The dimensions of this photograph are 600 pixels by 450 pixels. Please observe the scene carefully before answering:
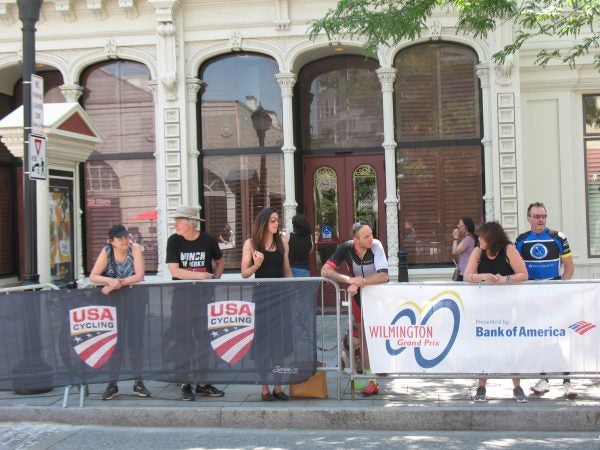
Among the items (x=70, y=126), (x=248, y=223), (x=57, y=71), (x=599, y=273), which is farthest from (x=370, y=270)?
(x=57, y=71)

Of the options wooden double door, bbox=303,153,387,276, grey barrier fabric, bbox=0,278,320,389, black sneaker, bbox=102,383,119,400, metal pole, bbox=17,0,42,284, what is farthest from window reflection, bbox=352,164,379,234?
black sneaker, bbox=102,383,119,400

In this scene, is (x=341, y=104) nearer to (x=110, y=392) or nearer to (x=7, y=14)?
(x=7, y=14)

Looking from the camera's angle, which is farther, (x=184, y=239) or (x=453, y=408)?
(x=184, y=239)

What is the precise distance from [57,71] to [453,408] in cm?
1039

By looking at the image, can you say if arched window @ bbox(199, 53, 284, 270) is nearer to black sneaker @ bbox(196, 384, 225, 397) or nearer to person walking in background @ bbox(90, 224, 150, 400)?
person walking in background @ bbox(90, 224, 150, 400)

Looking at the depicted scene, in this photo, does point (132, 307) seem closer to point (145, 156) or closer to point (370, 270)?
point (370, 270)

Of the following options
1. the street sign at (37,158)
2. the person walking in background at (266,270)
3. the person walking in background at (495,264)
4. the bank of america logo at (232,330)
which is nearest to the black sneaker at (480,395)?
the person walking in background at (495,264)

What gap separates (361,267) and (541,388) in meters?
2.14

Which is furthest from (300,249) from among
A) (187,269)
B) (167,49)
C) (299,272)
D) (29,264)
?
(167,49)

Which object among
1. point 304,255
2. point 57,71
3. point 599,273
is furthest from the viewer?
point 57,71

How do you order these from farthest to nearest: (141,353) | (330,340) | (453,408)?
(330,340) < (141,353) < (453,408)

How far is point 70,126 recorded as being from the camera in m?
8.60

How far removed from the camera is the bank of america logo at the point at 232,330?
693 centimetres

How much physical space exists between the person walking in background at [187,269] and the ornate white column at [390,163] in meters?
5.06
